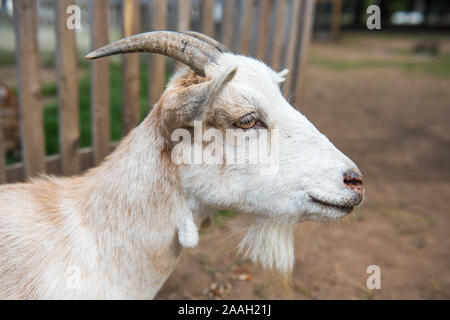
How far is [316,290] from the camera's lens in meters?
3.24

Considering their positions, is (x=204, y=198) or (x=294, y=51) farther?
(x=294, y=51)

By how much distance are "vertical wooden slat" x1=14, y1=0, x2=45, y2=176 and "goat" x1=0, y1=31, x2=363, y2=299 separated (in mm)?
1097

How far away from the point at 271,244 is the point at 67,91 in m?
2.18

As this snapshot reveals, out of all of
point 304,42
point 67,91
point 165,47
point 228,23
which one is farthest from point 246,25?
point 165,47

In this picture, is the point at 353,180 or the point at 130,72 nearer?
the point at 353,180

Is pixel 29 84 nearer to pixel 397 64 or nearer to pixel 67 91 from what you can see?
A: pixel 67 91

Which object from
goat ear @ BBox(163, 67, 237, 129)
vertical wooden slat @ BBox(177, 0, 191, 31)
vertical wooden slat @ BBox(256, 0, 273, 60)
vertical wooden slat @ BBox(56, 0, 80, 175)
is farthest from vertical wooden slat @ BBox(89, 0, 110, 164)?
vertical wooden slat @ BBox(256, 0, 273, 60)

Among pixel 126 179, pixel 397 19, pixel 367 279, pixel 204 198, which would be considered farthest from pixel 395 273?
pixel 397 19

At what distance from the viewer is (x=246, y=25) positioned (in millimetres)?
4254

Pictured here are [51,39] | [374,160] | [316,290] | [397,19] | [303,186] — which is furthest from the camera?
[397,19]

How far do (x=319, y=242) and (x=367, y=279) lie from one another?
64cm

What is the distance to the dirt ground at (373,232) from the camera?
128 inches
